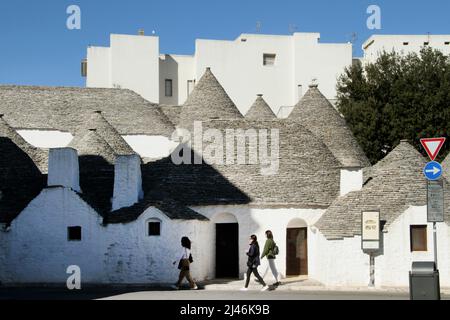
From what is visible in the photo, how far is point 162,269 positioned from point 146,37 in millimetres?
44451

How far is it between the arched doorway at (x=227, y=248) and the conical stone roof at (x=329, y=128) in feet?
27.6

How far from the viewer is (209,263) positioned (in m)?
33.8

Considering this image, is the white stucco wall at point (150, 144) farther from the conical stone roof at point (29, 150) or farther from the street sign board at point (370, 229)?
the street sign board at point (370, 229)

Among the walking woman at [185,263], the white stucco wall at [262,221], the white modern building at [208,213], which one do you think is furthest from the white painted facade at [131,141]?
the walking woman at [185,263]

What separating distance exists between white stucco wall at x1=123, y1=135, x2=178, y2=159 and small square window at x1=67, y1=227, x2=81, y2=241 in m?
16.0

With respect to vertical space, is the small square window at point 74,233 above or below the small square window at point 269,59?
below

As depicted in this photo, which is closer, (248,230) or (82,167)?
(248,230)

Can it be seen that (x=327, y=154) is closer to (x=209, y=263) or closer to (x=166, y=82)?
(x=209, y=263)

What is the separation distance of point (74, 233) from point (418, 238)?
12.7 meters

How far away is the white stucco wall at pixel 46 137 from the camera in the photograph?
47.6m

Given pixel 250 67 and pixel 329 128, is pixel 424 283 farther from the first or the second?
pixel 250 67

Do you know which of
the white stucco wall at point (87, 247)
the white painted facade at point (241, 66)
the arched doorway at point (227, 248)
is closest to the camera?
the white stucco wall at point (87, 247)

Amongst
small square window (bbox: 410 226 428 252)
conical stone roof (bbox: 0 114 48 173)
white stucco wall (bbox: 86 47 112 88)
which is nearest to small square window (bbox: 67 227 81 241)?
conical stone roof (bbox: 0 114 48 173)
